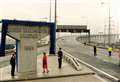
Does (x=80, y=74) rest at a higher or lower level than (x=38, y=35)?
lower

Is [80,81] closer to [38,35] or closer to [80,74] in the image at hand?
[80,74]

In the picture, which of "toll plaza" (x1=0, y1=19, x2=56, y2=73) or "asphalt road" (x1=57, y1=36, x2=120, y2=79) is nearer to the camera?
"toll plaza" (x1=0, y1=19, x2=56, y2=73)

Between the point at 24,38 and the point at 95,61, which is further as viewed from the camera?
the point at 95,61

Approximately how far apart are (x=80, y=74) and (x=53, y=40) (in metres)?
21.1

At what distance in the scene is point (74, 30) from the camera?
133 m

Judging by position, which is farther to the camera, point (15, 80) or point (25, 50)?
point (25, 50)

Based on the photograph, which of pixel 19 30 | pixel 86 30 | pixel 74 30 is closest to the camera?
pixel 19 30

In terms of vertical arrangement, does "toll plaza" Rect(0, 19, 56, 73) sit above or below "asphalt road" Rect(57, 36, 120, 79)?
above

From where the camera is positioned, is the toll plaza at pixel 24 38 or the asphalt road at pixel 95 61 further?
the asphalt road at pixel 95 61

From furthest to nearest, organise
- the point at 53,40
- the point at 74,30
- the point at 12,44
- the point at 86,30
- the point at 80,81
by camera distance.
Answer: the point at 74,30, the point at 86,30, the point at 12,44, the point at 53,40, the point at 80,81

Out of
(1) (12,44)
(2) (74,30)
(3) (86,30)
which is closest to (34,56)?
(1) (12,44)

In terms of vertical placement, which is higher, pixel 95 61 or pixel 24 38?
pixel 24 38

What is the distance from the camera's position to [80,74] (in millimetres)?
26141

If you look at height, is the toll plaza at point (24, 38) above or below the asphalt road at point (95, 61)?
above
